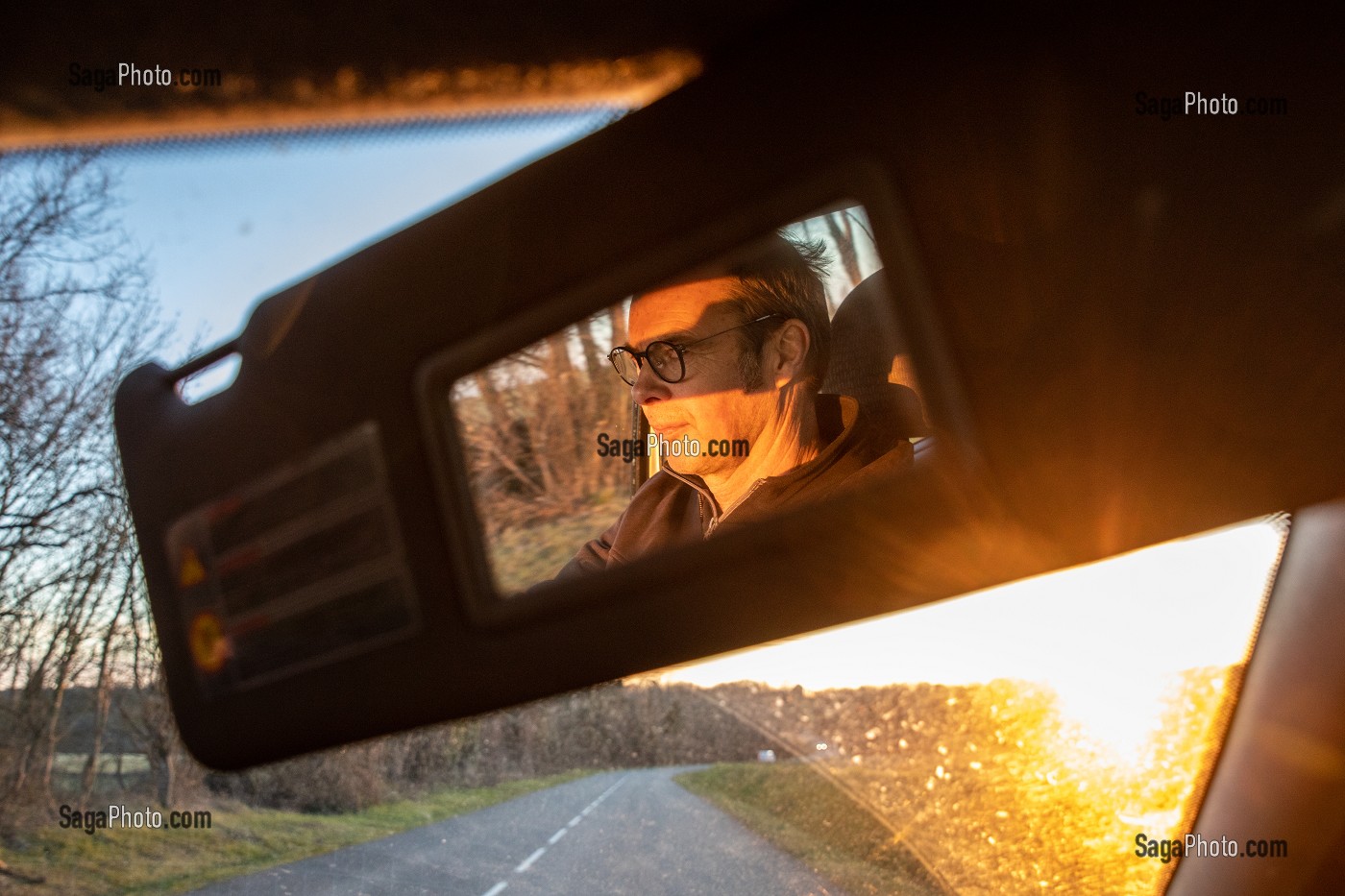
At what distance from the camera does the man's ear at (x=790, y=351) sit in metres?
2.03

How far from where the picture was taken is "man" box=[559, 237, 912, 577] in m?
1.83

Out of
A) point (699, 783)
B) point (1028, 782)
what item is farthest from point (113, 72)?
point (699, 783)

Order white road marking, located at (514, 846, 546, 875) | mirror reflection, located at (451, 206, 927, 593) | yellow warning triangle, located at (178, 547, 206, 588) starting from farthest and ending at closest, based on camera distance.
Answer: white road marking, located at (514, 846, 546, 875), yellow warning triangle, located at (178, 547, 206, 588), mirror reflection, located at (451, 206, 927, 593)

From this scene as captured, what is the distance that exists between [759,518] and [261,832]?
18.9 ft

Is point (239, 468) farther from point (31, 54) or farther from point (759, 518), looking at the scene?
point (31, 54)

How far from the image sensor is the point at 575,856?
5609mm

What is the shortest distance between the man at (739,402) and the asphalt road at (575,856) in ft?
10.0

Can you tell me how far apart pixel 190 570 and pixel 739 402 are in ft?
3.24
